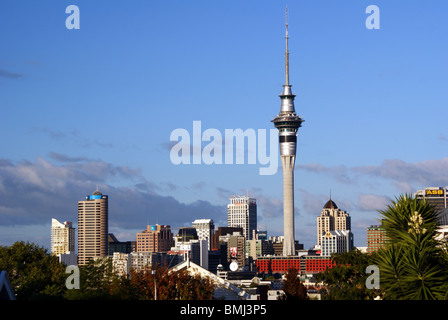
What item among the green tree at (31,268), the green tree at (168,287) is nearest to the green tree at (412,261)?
the green tree at (168,287)

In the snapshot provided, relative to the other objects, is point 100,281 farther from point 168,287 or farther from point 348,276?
point 348,276

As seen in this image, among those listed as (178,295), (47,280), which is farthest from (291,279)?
(47,280)

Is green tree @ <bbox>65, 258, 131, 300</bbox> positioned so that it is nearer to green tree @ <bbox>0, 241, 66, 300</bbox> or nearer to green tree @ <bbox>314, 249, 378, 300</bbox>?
green tree @ <bbox>0, 241, 66, 300</bbox>

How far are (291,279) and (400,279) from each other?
49.7m

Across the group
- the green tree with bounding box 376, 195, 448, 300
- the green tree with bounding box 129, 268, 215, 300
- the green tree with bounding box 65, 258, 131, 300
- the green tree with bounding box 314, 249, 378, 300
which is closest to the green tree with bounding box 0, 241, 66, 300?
the green tree with bounding box 65, 258, 131, 300

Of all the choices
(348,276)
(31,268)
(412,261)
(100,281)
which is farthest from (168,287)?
(412,261)

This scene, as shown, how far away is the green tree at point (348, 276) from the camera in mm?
77338

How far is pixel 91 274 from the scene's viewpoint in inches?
3127

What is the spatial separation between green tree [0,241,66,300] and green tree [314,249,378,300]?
95.9 feet

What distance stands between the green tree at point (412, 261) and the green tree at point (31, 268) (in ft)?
189

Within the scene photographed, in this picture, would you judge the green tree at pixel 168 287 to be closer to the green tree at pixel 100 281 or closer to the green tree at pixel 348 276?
the green tree at pixel 100 281

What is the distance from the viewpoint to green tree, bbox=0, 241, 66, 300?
95812mm

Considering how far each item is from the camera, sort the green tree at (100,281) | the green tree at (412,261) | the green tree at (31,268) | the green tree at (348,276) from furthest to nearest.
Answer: the green tree at (31,268)
the green tree at (348,276)
the green tree at (100,281)
the green tree at (412,261)
